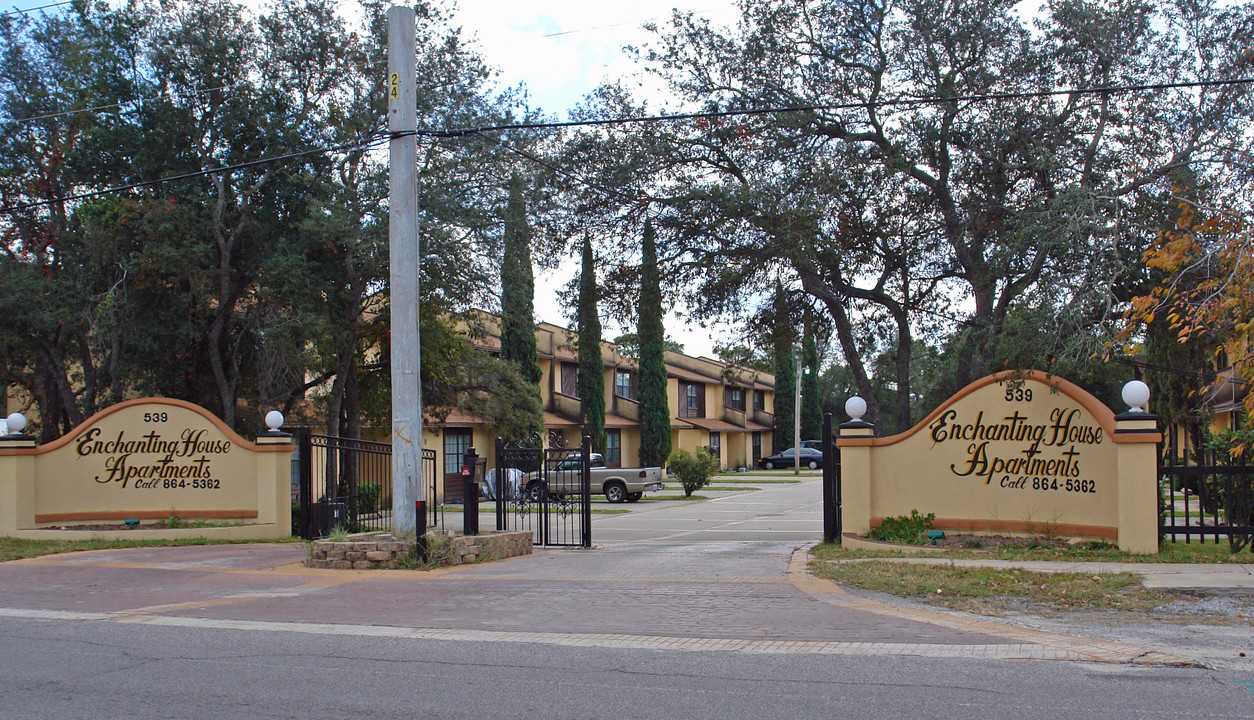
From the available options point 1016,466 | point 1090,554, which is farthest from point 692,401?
point 1090,554

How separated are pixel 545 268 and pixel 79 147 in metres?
10.5

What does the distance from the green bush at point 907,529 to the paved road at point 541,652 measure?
2228 mm

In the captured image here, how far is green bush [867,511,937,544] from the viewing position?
568 inches

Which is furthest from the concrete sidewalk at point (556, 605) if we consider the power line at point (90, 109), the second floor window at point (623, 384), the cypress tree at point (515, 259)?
the second floor window at point (623, 384)

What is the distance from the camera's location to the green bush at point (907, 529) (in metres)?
14.4

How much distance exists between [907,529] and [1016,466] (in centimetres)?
183

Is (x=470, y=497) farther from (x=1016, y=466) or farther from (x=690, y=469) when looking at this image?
(x=690, y=469)

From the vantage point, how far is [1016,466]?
1384 centimetres

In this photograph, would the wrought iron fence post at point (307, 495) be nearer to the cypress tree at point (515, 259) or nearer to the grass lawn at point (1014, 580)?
the cypress tree at point (515, 259)

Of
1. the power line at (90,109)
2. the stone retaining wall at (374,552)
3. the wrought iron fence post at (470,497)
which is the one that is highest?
the power line at (90,109)

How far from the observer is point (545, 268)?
21.7 metres

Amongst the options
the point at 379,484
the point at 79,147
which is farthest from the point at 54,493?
the point at 79,147

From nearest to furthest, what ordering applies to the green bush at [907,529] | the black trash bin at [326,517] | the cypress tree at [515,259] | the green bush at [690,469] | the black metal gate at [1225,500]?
the black metal gate at [1225,500]
the green bush at [907,529]
the black trash bin at [326,517]
the cypress tree at [515,259]
the green bush at [690,469]

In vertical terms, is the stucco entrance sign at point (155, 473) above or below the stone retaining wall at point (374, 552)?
above
